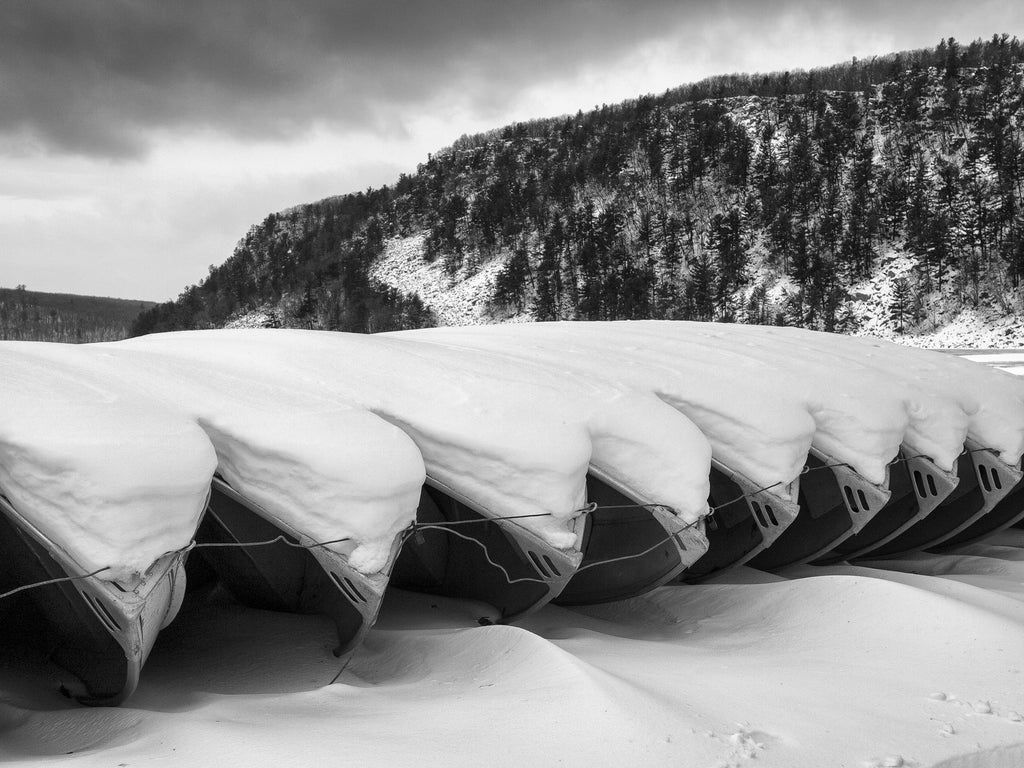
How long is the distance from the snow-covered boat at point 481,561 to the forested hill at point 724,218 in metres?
33.1

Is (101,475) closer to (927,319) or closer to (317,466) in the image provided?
(317,466)

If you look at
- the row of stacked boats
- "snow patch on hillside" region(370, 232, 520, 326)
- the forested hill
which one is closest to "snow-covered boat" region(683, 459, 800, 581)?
the row of stacked boats

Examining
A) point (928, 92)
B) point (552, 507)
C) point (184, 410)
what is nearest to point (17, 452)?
point (184, 410)

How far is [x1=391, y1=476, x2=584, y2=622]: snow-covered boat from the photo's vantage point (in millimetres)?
4047

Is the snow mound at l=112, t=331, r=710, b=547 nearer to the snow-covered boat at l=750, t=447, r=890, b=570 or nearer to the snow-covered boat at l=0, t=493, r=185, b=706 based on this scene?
the snow-covered boat at l=0, t=493, r=185, b=706

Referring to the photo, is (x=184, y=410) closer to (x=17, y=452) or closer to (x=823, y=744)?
(x=17, y=452)

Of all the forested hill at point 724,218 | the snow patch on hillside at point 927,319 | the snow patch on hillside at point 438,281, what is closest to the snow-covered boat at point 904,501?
the snow patch on hillside at point 927,319

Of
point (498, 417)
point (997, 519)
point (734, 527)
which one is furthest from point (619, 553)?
point (997, 519)

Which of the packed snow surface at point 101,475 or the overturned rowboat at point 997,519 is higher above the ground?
the packed snow surface at point 101,475

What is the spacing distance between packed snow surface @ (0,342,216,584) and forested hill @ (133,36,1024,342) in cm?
3492

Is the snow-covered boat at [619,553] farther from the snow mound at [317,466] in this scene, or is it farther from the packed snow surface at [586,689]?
the snow mound at [317,466]

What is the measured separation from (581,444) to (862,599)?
159 cm

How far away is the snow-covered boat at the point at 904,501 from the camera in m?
5.59

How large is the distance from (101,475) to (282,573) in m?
1.48
